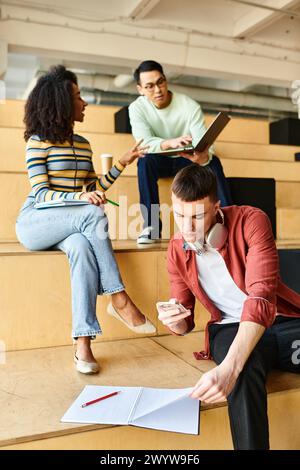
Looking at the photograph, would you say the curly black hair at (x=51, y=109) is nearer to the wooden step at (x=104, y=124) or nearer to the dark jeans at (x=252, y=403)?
the dark jeans at (x=252, y=403)

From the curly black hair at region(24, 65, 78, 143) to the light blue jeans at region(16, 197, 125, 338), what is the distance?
0.31 m

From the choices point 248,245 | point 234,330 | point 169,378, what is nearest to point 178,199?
point 248,245

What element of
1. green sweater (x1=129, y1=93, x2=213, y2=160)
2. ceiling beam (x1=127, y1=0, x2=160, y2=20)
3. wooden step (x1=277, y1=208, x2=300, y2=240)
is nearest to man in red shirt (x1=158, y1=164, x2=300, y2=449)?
green sweater (x1=129, y1=93, x2=213, y2=160)

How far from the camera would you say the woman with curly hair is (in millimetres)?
1530

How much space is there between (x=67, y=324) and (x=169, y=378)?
20.7 inches

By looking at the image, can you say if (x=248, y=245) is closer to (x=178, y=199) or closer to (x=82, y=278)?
(x=178, y=199)

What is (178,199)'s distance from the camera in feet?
4.03

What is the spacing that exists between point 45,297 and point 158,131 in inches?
50.2

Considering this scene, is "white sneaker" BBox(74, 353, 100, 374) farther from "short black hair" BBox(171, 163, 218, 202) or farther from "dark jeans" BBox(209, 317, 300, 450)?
"short black hair" BBox(171, 163, 218, 202)

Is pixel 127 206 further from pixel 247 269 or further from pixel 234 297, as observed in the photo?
pixel 247 269

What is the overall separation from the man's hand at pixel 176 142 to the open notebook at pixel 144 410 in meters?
1.40

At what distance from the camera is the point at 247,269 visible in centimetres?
123

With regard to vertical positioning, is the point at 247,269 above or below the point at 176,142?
below

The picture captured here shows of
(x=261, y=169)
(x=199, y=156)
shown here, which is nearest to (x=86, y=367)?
(x=199, y=156)
